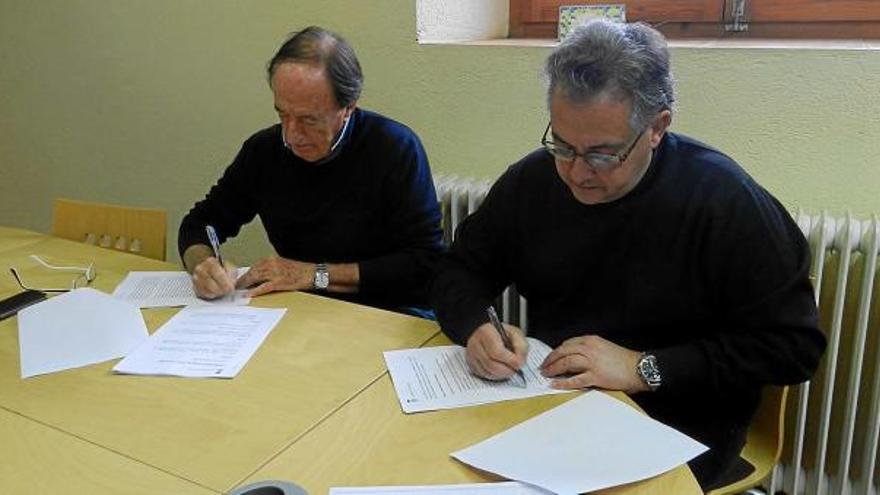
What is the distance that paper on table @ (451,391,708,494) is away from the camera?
103 cm

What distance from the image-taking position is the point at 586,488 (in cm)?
100

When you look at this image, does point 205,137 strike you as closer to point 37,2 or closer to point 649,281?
point 37,2

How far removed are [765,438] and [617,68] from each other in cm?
81

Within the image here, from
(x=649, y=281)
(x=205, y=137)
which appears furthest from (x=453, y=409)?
→ (x=205, y=137)

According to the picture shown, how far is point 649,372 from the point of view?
1.33 meters

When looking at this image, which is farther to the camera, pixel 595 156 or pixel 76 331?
pixel 76 331

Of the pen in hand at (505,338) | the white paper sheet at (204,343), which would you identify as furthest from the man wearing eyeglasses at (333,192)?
the pen in hand at (505,338)

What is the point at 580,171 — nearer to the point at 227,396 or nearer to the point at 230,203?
the point at 227,396

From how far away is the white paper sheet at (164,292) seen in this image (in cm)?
171

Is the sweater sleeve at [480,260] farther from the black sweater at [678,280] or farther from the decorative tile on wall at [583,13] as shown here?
the decorative tile on wall at [583,13]

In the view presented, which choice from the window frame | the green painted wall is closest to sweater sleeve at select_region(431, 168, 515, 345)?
the green painted wall

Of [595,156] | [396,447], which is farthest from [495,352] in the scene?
[595,156]

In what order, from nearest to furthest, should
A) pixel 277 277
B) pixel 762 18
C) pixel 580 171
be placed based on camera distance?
1. pixel 580 171
2. pixel 277 277
3. pixel 762 18

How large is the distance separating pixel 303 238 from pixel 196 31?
46.9 inches
